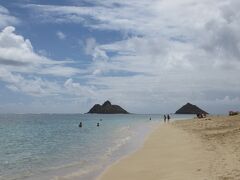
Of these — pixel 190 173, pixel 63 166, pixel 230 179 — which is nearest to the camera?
pixel 230 179

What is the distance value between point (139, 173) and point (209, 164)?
10.8 ft

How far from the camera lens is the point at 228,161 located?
1675 centimetres

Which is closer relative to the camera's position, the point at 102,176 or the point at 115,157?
the point at 102,176

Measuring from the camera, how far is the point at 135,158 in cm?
2366

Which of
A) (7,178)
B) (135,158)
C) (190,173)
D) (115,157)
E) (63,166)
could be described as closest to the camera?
(190,173)

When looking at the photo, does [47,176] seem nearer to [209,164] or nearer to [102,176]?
[102,176]

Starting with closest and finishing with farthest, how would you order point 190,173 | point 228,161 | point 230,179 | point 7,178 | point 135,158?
point 230,179
point 190,173
point 228,161
point 7,178
point 135,158

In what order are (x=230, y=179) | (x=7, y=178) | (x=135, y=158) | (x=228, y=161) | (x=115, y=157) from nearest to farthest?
1. (x=230, y=179)
2. (x=228, y=161)
3. (x=7, y=178)
4. (x=135, y=158)
5. (x=115, y=157)

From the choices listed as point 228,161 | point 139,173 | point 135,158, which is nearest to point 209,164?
point 228,161

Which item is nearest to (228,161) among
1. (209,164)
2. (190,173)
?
(209,164)

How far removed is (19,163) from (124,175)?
951 centimetres

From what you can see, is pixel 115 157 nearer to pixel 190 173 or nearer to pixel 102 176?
pixel 102 176

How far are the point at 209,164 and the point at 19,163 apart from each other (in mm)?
12963

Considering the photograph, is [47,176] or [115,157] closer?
[47,176]
